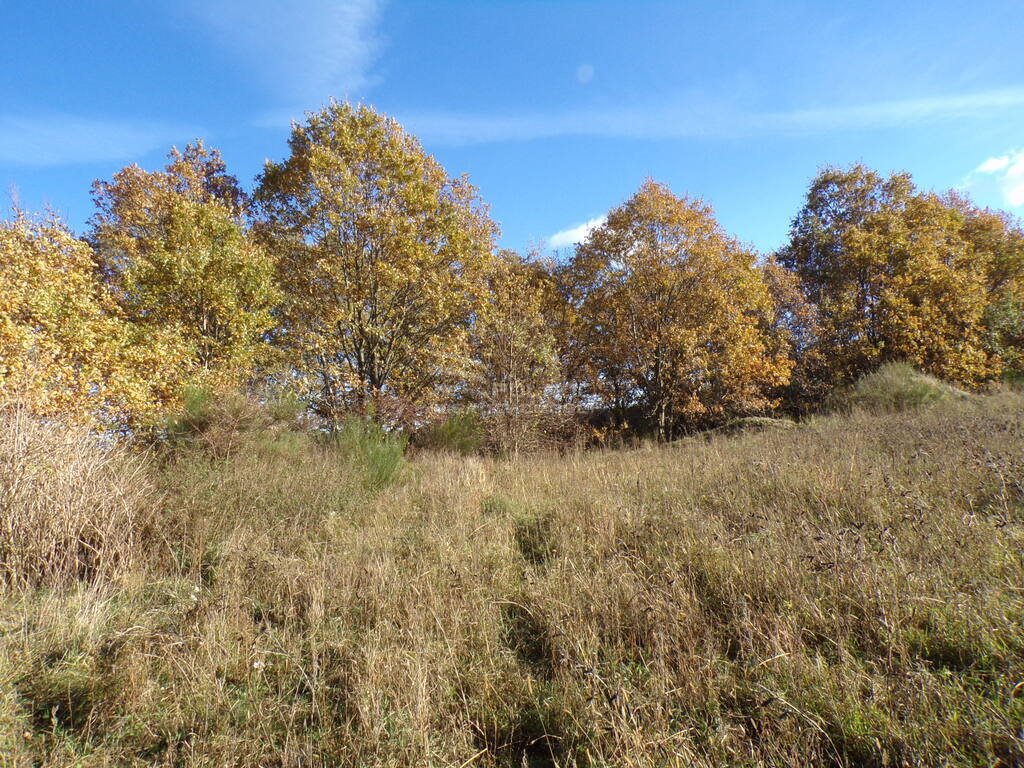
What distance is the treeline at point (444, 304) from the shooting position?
421 inches

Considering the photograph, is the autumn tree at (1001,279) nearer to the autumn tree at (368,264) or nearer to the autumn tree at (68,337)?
the autumn tree at (368,264)

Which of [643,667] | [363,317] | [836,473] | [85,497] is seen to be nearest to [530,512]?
[643,667]

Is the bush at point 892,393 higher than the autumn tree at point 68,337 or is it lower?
lower

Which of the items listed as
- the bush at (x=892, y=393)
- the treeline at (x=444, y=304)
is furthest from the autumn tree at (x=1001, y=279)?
the bush at (x=892, y=393)

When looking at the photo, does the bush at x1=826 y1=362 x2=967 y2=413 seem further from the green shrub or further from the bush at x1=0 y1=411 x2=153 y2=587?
the bush at x1=0 y1=411 x2=153 y2=587

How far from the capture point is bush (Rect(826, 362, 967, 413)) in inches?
421

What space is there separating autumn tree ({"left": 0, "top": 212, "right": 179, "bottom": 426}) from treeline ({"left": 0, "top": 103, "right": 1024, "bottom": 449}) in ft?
0.17

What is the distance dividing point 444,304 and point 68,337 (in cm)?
864

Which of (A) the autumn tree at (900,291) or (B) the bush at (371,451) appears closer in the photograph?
(B) the bush at (371,451)

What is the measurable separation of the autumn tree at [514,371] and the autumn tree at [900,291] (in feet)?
43.8

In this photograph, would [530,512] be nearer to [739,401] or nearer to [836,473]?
[836,473]

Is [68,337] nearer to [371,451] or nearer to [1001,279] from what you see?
[371,451]

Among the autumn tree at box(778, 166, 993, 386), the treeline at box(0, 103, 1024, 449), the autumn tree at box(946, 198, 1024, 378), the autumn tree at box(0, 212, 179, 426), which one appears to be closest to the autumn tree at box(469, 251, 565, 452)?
the treeline at box(0, 103, 1024, 449)

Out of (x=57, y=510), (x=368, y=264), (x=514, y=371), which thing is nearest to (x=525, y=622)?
→ (x=57, y=510)
